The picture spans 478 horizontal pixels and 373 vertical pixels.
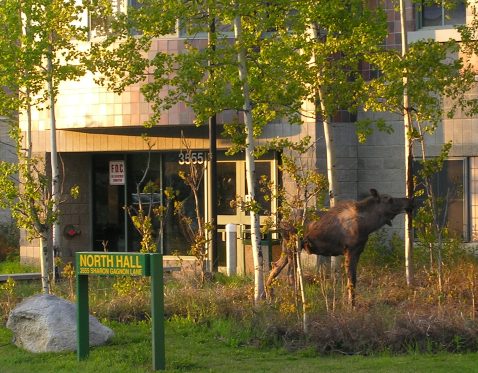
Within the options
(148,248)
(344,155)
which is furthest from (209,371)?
(344,155)

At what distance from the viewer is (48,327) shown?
12.8 m

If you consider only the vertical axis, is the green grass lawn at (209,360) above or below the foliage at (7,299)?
below

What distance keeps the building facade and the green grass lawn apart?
759 cm

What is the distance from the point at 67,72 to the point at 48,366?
6530mm

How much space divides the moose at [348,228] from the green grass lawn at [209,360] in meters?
2.22

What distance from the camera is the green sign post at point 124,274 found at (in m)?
11.2

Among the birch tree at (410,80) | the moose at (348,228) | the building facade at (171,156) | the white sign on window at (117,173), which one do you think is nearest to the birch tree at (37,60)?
the building facade at (171,156)

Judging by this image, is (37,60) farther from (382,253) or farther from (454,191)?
(454,191)

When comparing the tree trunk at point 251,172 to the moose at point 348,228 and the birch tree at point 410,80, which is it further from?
the birch tree at point 410,80

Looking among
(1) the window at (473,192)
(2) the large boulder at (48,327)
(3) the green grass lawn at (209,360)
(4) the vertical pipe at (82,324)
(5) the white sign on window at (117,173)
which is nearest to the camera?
(3) the green grass lawn at (209,360)

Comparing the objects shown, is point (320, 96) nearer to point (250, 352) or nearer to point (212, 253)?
point (212, 253)

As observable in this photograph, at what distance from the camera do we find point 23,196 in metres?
15.5

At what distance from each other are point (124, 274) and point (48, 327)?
179 centimetres

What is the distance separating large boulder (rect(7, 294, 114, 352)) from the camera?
A: 12.8 metres
